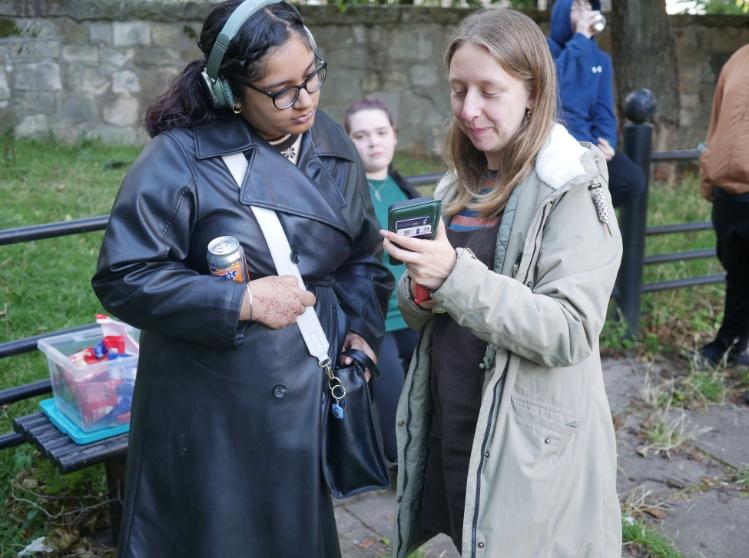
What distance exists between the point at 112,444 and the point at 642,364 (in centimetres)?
326

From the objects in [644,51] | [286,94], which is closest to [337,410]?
[286,94]

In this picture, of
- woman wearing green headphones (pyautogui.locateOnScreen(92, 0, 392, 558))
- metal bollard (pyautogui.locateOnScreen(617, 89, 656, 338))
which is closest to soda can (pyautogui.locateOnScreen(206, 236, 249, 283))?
woman wearing green headphones (pyautogui.locateOnScreen(92, 0, 392, 558))

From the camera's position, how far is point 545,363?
184 cm

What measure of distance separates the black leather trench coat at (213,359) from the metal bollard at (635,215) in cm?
320

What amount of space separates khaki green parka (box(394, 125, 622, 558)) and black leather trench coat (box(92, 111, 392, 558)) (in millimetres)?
463

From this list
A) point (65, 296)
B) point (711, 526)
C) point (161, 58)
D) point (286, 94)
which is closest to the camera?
point (286, 94)

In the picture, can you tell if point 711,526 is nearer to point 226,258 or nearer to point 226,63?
point 226,258

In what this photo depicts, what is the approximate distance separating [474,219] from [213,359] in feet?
2.46

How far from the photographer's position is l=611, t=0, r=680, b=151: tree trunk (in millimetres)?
7934

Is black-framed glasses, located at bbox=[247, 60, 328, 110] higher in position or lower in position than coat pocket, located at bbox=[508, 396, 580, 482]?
higher

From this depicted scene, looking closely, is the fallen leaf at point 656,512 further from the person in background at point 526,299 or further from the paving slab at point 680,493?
the person in background at point 526,299

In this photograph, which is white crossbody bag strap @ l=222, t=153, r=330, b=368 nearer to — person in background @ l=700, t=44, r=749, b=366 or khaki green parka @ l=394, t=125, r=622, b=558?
khaki green parka @ l=394, t=125, r=622, b=558

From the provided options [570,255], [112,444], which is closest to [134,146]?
[112,444]

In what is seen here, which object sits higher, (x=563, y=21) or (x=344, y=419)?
(x=563, y=21)
